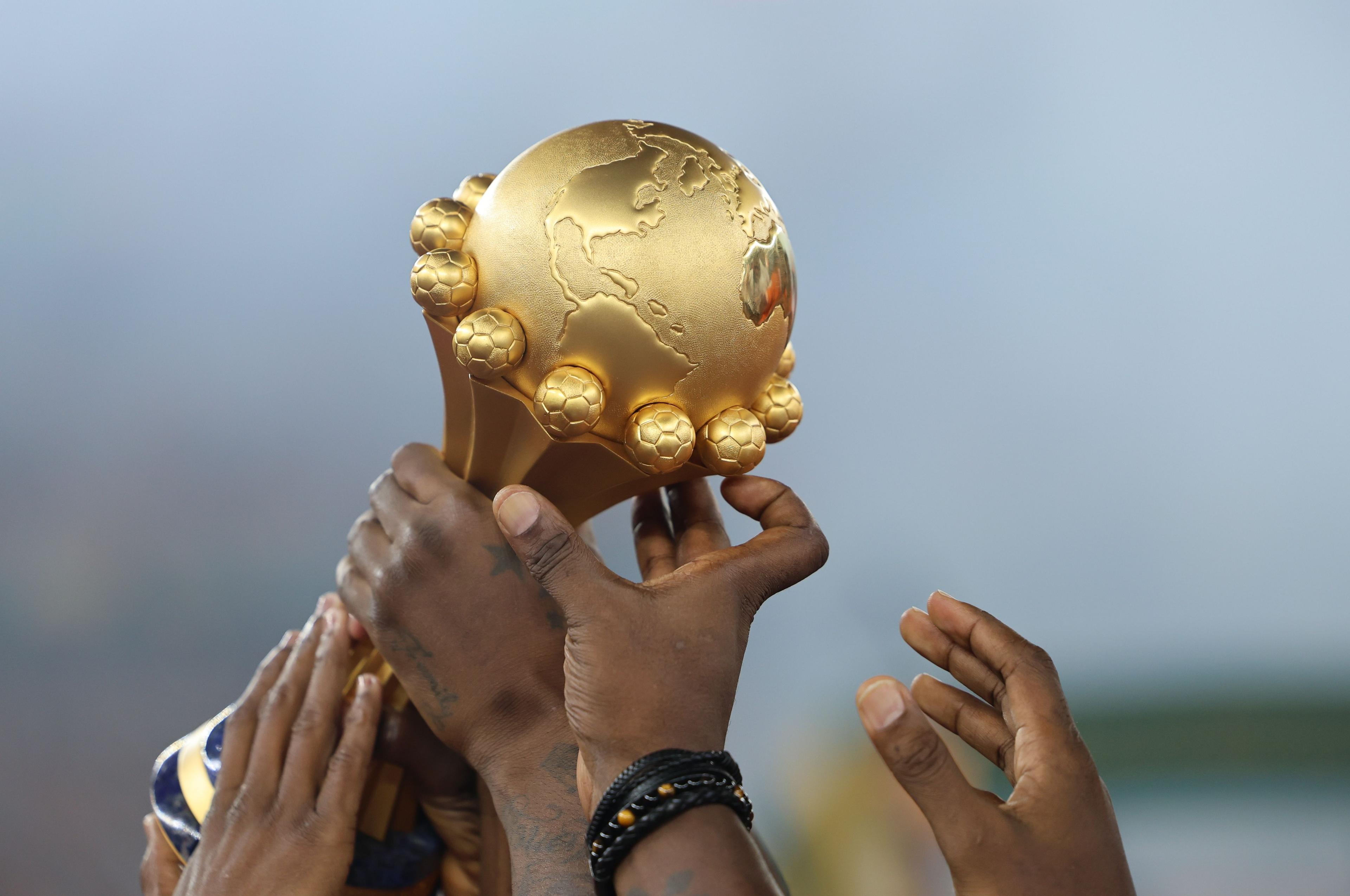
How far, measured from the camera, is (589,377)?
778 mm

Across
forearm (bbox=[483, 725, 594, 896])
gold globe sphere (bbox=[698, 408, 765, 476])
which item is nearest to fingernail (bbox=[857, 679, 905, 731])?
gold globe sphere (bbox=[698, 408, 765, 476])

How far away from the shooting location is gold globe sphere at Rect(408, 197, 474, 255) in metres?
0.84

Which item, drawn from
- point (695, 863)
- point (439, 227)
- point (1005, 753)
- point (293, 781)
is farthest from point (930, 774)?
point (293, 781)

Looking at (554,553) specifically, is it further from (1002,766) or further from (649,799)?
(1002,766)

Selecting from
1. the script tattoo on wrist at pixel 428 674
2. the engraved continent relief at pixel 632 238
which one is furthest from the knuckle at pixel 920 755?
the script tattoo on wrist at pixel 428 674

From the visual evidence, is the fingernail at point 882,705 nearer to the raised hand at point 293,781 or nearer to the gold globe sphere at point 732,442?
the gold globe sphere at point 732,442

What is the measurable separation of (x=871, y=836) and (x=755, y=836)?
119 cm

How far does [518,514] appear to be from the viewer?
0.75 meters

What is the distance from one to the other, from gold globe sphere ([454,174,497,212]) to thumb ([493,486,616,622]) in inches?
12.8

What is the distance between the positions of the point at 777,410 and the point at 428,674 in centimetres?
44

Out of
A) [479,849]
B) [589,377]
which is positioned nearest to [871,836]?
[479,849]

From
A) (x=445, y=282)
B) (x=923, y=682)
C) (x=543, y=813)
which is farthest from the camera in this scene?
(x=923, y=682)

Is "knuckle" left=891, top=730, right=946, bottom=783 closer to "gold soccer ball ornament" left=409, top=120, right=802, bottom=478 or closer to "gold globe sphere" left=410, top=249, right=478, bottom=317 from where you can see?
"gold soccer ball ornament" left=409, top=120, right=802, bottom=478

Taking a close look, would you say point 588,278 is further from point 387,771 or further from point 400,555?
point 387,771
